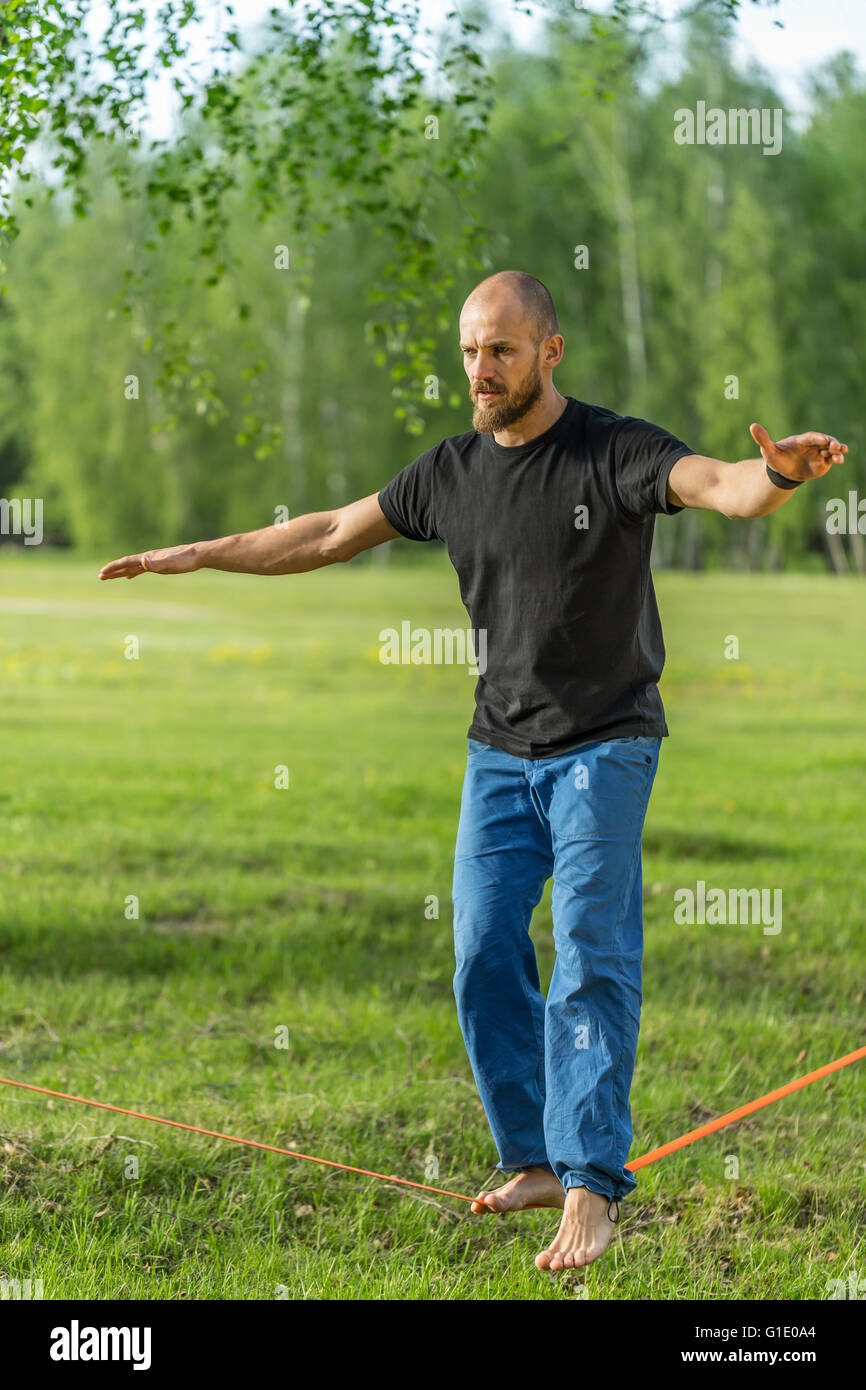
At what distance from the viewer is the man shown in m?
3.92

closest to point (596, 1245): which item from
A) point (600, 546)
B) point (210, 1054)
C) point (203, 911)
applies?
point (600, 546)

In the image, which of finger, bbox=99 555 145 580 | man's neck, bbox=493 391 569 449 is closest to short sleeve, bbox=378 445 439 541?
man's neck, bbox=493 391 569 449

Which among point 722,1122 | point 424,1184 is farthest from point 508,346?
point 424,1184

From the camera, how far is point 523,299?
3947 mm

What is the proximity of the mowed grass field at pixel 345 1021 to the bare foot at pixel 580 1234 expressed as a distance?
34cm

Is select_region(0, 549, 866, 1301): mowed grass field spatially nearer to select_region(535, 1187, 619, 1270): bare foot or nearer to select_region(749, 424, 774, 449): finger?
select_region(535, 1187, 619, 1270): bare foot

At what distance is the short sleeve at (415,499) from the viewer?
429cm

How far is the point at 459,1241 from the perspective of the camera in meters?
4.52

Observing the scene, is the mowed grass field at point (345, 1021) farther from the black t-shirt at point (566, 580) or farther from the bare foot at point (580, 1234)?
the black t-shirt at point (566, 580)

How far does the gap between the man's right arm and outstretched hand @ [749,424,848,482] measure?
1407 millimetres

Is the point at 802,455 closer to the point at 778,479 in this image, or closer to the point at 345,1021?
the point at 778,479

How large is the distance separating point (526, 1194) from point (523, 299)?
2532 millimetres

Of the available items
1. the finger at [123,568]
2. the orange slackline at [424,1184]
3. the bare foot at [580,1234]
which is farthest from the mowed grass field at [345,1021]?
the finger at [123,568]

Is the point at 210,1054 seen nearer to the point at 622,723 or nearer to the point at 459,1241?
the point at 459,1241
